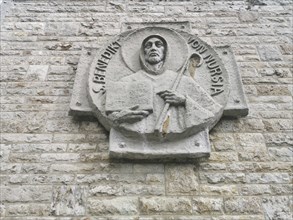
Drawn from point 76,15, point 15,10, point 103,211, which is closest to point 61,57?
point 76,15

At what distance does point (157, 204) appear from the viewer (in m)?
2.54

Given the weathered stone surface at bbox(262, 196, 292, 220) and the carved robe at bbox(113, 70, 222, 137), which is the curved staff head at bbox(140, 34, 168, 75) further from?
the weathered stone surface at bbox(262, 196, 292, 220)

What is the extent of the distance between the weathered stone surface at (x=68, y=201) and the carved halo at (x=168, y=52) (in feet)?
4.12

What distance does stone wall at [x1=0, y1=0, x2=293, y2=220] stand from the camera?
255 centimetres

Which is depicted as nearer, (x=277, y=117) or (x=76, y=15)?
(x=277, y=117)

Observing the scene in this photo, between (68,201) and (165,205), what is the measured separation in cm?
70

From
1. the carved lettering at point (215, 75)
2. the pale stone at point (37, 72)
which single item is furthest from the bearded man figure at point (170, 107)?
the pale stone at point (37, 72)

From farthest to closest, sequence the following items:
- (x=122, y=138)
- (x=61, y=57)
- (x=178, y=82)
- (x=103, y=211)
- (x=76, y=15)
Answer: (x=76, y=15), (x=61, y=57), (x=178, y=82), (x=122, y=138), (x=103, y=211)

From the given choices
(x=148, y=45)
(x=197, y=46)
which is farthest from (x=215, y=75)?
(x=148, y=45)

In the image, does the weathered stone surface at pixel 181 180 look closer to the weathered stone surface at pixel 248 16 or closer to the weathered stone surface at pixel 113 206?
the weathered stone surface at pixel 113 206

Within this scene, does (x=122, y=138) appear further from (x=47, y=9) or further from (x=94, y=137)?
(x=47, y=9)

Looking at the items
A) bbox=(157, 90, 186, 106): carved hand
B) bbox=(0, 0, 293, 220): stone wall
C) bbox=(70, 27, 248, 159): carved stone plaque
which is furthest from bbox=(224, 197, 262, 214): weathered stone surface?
bbox=(157, 90, 186, 106): carved hand

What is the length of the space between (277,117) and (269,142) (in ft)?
1.04

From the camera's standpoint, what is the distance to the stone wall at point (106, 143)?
8.36 feet
